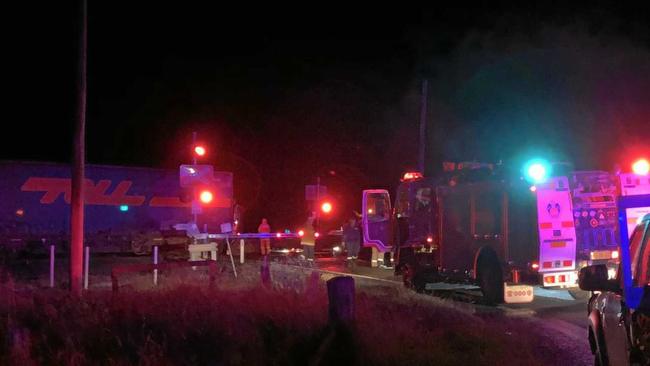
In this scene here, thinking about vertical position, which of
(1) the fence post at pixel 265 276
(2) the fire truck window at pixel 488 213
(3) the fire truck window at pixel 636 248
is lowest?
(1) the fence post at pixel 265 276

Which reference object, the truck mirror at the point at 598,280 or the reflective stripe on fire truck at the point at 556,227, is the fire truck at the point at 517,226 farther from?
the truck mirror at the point at 598,280

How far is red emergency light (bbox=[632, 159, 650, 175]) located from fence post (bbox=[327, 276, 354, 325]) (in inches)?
288

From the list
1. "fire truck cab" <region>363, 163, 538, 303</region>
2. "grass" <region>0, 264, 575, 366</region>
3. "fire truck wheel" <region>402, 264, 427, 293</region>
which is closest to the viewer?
"grass" <region>0, 264, 575, 366</region>

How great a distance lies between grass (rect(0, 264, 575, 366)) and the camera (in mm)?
7277

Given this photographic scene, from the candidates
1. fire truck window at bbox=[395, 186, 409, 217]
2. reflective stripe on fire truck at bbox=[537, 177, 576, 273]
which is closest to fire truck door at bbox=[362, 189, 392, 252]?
fire truck window at bbox=[395, 186, 409, 217]

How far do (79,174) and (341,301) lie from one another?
694 centimetres

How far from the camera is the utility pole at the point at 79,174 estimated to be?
12.4 meters

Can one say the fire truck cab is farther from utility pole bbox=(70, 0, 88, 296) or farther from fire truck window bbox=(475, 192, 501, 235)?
utility pole bbox=(70, 0, 88, 296)

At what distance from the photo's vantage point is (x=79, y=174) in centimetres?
1273

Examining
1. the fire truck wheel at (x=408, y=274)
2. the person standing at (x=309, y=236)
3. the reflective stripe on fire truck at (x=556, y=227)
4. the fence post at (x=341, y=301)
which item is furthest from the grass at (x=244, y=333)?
the person standing at (x=309, y=236)

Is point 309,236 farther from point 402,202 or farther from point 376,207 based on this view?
point 402,202

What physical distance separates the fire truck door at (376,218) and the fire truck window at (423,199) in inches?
62.4

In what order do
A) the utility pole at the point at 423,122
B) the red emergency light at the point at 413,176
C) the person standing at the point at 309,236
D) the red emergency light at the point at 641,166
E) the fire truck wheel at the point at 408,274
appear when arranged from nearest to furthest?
1. the red emergency light at the point at 641,166
2. the fire truck wheel at the point at 408,274
3. the red emergency light at the point at 413,176
4. the person standing at the point at 309,236
5. the utility pole at the point at 423,122

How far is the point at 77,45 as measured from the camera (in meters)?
12.7
